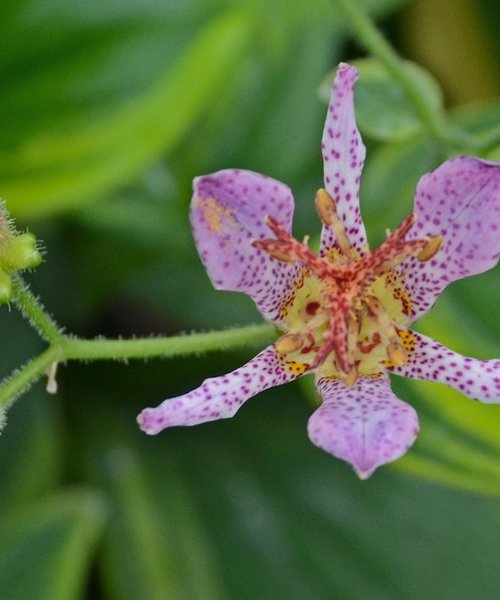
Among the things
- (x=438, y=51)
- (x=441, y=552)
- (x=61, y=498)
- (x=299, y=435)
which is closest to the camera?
(x=61, y=498)

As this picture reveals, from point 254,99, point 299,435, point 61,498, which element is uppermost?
point 254,99

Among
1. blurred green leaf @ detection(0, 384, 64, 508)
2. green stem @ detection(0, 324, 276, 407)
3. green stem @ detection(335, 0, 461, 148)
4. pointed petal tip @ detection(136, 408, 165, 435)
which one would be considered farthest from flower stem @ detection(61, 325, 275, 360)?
blurred green leaf @ detection(0, 384, 64, 508)

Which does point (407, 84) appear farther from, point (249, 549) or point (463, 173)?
point (249, 549)

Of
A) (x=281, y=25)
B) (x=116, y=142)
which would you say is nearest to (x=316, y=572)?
(x=116, y=142)

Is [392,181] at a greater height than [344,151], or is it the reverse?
[344,151]

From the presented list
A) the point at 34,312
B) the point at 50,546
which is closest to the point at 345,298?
the point at 34,312

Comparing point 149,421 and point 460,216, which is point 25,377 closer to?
point 149,421

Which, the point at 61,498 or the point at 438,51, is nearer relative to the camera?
the point at 61,498
